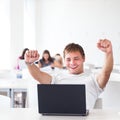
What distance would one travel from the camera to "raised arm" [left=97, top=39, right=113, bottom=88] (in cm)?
191

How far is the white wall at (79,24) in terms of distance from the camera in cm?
866

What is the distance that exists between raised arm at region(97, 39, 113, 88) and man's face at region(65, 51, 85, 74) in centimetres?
15

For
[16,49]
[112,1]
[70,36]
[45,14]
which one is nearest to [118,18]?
[112,1]

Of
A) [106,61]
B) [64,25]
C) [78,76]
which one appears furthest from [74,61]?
[64,25]

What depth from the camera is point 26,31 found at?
9.20m

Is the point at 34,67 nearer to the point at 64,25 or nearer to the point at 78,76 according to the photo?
the point at 78,76

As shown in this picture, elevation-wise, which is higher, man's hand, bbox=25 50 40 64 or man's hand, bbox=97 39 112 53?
man's hand, bbox=97 39 112 53

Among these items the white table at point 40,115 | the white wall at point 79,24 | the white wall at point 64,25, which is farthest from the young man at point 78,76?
the white wall at point 79,24

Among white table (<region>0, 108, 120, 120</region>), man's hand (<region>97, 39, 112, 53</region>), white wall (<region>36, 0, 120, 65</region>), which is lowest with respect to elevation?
white table (<region>0, 108, 120, 120</region>)

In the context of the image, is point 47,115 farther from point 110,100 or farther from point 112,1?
point 112,1

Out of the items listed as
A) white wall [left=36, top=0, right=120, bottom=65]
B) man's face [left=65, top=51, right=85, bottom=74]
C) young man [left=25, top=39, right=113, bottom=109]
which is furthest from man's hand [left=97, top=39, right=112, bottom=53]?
white wall [left=36, top=0, right=120, bottom=65]

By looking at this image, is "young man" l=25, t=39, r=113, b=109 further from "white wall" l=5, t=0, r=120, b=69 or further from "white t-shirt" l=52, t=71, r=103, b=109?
"white wall" l=5, t=0, r=120, b=69

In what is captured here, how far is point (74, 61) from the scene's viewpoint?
7.27 feet

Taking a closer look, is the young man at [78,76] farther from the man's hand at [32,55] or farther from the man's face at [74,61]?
the man's hand at [32,55]
